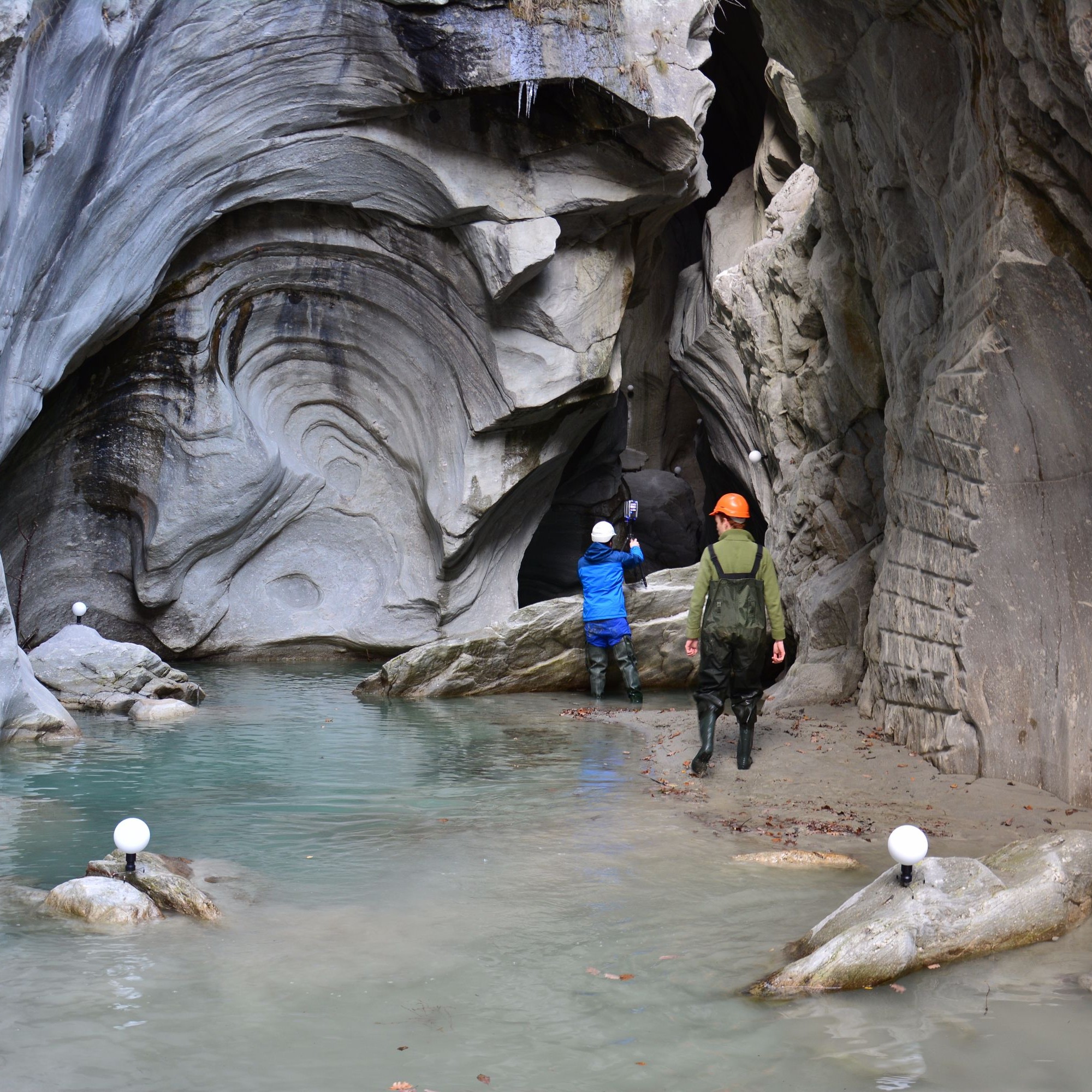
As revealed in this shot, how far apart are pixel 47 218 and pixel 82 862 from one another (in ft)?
19.7

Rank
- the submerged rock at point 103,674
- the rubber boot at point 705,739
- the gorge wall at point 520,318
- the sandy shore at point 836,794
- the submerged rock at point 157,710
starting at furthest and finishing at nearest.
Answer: the submerged rock at point 103,674, the submerged rock at point 157,710, the rubber boot at point 705,739, the gorge wall at point 520,318, the sandy shore at point 836,794

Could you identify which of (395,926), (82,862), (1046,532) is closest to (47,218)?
(82,862)

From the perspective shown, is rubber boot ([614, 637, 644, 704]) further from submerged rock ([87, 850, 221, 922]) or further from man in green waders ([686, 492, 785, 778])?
submerged rock ([87, 850, 221, 922])

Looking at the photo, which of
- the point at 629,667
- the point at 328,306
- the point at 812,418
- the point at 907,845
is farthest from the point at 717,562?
the point at 328,306

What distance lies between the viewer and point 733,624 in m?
6.83

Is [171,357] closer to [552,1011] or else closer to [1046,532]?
[1046,532]

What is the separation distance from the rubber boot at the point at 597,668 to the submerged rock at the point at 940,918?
6801mm

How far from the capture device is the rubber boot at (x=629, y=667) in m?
10.8

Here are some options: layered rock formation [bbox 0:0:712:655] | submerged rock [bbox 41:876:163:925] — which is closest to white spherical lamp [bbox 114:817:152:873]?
submerged rock [bbox 41:876:163:925]

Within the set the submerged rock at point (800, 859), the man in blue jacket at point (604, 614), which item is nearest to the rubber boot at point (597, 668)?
the man in blue jacket at point (604, 614)

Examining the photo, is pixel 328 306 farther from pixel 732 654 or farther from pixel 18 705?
pixel 732 654

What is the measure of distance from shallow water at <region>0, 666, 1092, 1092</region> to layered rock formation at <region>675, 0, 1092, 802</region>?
71.2 inches

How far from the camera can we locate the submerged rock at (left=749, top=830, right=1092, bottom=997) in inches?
143

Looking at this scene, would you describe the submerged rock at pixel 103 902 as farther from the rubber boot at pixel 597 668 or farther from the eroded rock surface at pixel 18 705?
the rubber boot at pixel 597 668
